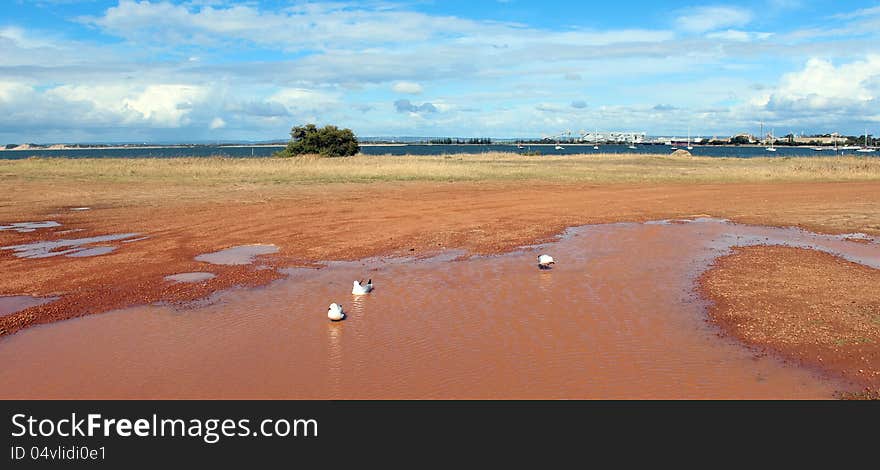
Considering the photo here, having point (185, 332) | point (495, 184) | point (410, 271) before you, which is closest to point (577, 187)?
point (495, 184)

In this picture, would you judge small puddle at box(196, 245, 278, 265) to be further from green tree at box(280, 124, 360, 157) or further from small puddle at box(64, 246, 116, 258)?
green tree at box(280, 124, 360, 157)

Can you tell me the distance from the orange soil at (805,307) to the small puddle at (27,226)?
16.8 meters

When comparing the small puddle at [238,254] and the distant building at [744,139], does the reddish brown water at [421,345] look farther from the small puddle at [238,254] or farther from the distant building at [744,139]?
the distant building at [744,139]

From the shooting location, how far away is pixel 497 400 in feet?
22.5

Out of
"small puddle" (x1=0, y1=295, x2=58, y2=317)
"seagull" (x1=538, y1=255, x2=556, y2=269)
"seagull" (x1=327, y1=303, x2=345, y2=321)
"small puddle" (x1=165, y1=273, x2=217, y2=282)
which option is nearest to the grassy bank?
"small puddle" (x1=165, y1=273, x2=217, y2=282)

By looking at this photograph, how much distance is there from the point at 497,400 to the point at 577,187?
2579cm

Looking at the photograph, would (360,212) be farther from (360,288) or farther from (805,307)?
(805,307)

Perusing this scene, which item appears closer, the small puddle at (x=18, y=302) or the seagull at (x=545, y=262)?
the small puddle at (x=18, y=302)

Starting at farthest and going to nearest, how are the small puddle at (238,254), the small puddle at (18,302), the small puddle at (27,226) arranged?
the small puddle at (27,226) < the small puddle at (238,254) < the small puddle at (18,302)

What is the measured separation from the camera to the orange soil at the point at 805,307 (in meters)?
7.89

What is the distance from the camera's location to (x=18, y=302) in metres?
10.5

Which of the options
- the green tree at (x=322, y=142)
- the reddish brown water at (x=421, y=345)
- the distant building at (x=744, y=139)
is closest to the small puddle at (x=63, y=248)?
the reddish brown water at (x=421, y=345)
